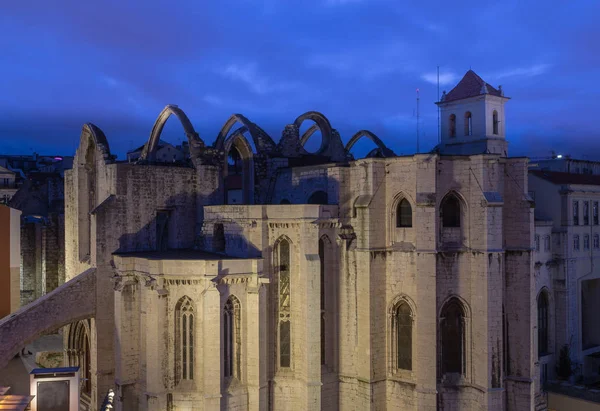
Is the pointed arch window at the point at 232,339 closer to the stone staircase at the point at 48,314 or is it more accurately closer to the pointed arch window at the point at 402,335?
the pointed arch window at the point at 402,335

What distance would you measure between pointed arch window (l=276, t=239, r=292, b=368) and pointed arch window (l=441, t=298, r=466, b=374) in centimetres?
540

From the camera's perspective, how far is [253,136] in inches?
1065

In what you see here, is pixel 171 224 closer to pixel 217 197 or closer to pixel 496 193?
pixel 217 197

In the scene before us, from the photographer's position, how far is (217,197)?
24.9m

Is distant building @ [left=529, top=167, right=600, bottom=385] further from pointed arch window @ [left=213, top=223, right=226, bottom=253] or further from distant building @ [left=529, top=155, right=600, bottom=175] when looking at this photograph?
pointed arch window @ [left=213, top=223, right=226, bottom=253]

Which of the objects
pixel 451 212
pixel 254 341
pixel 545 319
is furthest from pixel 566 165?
pixel 254 341

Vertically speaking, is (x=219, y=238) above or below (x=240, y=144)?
below

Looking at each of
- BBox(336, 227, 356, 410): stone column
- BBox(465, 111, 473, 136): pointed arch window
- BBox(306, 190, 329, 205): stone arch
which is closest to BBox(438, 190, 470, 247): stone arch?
BBox(336, 227, 356, 410): stone column

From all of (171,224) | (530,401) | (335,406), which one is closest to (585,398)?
(530,401)

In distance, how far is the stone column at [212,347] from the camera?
1875cm

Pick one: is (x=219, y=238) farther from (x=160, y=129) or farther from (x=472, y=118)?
(x=472, y=118)

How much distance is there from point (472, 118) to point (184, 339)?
92.5 feet

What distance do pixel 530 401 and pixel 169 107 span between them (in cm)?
1837

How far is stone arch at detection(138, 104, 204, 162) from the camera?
24.5 metres
